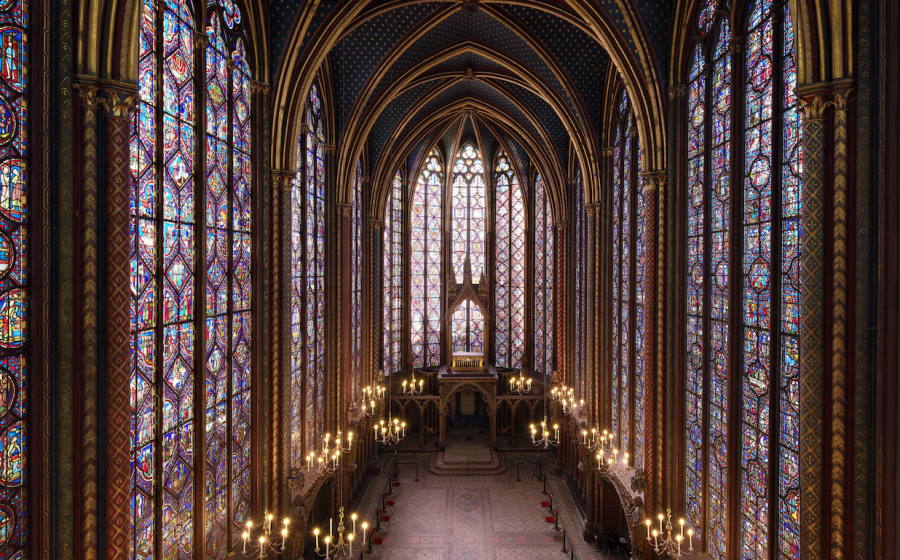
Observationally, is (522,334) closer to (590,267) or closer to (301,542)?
(590,267)

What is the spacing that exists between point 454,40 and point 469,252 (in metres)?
12.0

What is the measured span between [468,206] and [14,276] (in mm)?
23740

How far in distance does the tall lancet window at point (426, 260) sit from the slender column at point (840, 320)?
72.9 feet

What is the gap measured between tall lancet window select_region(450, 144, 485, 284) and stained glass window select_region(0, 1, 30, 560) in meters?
23.1

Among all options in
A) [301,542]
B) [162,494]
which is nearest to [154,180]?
[162,494]

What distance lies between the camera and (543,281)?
2664 centimetres

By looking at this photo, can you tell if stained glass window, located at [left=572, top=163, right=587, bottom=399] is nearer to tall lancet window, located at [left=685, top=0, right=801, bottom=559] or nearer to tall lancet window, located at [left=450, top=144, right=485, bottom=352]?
tall lancet window, located at [left=450, top=144, right=485, bottom=352]

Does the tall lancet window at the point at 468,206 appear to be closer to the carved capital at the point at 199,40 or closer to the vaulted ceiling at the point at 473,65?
the vaulted ceiling at the point at 473,65

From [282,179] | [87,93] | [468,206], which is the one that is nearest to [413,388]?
[468,206]

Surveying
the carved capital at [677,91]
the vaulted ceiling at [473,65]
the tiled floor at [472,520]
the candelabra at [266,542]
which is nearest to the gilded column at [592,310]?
the vaulted ceiling at [473,65]

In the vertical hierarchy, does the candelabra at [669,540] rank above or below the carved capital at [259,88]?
below

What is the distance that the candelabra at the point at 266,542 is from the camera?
10.5m

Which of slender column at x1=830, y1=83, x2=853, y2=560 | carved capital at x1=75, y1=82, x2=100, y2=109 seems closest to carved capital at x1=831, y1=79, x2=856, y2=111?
slender column at x1=830, y1=83, x2=853, y2=560

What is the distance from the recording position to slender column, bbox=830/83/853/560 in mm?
6254
